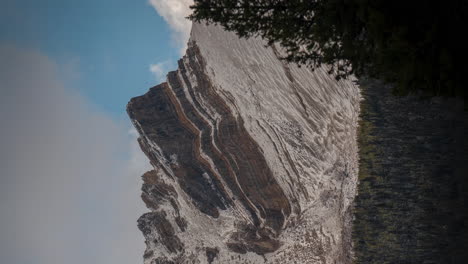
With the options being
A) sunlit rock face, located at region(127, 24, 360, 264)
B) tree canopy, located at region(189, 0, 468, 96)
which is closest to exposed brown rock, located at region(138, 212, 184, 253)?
sunlit rock face, located at region(127, 24, 360, 264)

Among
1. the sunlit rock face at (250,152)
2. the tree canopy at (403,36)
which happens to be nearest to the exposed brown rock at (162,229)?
the sunlit rock face at (250,152)

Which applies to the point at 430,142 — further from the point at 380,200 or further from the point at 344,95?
the point at 344,95

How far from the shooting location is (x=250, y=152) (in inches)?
661

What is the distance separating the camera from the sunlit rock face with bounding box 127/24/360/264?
14766 mm

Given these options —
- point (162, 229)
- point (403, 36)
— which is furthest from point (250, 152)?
point (403, 36)

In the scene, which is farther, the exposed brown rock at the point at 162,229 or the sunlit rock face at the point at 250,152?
the exposed brown rock at the point at 162,229

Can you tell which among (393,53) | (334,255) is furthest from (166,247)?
(393,53)

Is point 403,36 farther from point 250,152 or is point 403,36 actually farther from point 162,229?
point 162,229

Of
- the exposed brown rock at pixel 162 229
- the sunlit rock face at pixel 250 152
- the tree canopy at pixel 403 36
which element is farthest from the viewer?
the exposed brown rock at pixel 162 229

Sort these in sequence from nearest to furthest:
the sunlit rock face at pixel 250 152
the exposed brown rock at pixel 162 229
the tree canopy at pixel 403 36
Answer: the tree canopy at pixel 403 36 < the sunlit rock face at pixel 250 152 < the exposed brown rock at pixel 162 229

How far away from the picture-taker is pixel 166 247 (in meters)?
20.5

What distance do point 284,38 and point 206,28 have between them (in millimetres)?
9470

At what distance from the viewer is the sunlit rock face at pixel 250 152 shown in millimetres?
14766

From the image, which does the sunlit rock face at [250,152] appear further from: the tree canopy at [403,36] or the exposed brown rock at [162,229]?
the tree canopy at [403,36]
